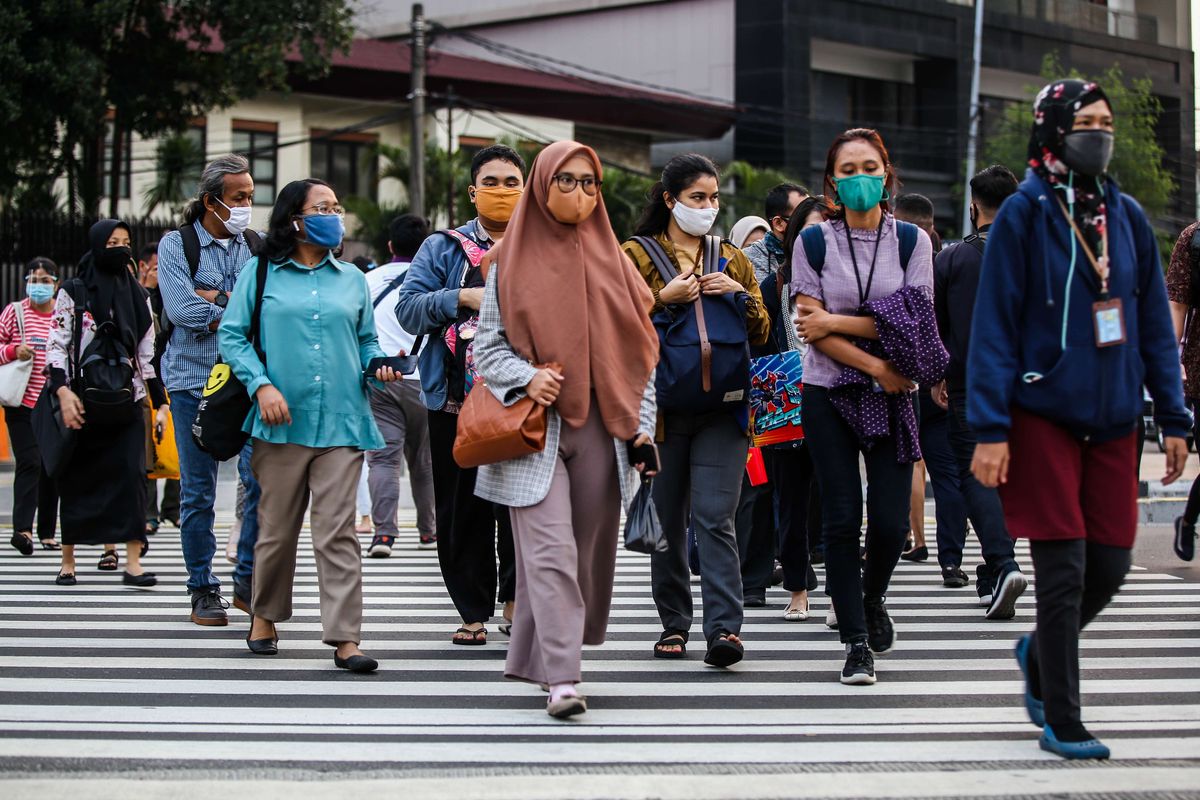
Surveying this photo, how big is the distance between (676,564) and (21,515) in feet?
20.3

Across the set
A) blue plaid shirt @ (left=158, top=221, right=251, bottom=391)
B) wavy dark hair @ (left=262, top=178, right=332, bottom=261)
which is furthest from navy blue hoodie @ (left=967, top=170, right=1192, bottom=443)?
blue plaid shirt @ (left=158, top=221, right=251, bottom=391)

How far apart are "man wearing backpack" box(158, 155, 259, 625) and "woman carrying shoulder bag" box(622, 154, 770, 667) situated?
213 cm

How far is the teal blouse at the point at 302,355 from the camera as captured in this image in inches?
273

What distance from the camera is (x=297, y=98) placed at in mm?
39406

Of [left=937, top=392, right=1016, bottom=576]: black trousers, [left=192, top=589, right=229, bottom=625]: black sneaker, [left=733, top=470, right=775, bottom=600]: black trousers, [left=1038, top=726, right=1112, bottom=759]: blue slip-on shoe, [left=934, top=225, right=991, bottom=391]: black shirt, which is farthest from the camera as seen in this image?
[left=733, top=470, right=775, bottom=600]: black trousers

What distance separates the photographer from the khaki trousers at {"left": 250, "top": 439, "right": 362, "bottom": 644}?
22.4ft

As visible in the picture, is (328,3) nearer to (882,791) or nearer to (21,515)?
(21,515)

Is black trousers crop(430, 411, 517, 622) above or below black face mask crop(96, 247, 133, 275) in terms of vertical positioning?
below

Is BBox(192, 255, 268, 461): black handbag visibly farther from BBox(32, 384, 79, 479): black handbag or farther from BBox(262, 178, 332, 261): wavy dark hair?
BBox(32, 384, 79, 479): black handbag

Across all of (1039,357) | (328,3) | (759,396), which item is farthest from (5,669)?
(328,3)

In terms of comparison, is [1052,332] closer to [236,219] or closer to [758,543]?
[758,543]

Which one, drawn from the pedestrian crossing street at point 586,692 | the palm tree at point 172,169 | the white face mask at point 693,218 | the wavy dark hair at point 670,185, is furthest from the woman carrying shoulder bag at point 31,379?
the palm tree at point 172,169

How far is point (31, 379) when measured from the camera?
37.4ft

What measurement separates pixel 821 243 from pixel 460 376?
5.85 ft
